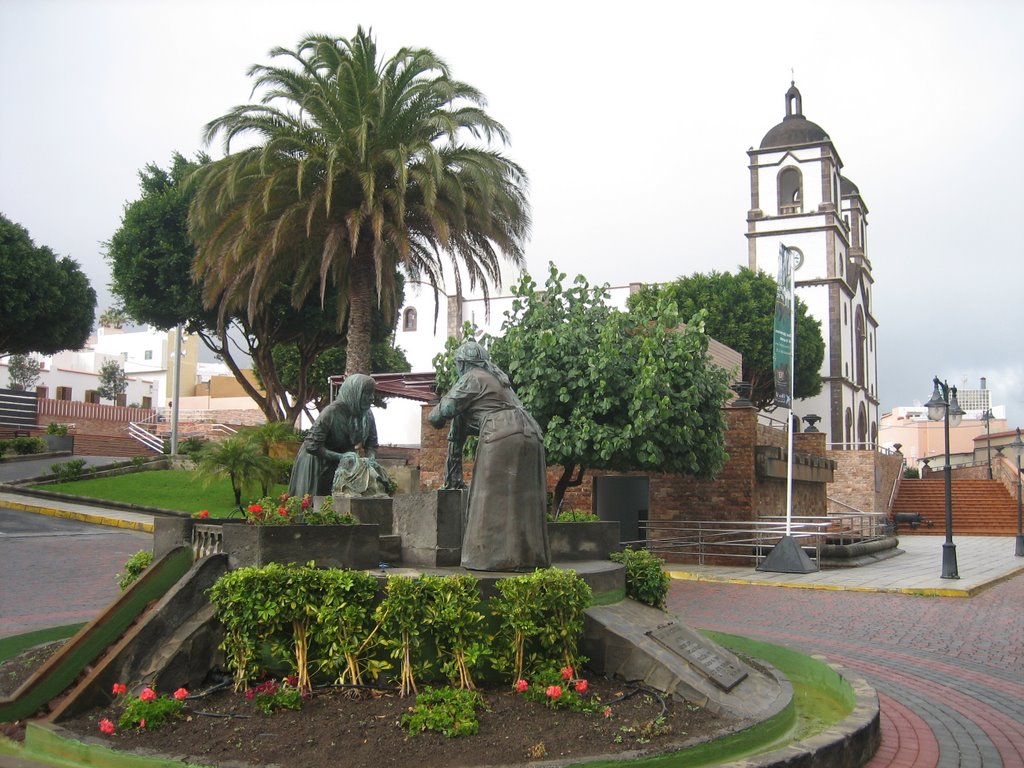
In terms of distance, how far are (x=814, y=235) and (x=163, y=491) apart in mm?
40677

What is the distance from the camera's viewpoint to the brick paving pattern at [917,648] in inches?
230

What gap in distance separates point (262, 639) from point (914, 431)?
297ft

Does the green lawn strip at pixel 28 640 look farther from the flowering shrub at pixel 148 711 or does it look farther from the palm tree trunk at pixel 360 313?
the palm tree trunk at pixel 360 313

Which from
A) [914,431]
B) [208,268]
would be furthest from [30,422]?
[914,431]

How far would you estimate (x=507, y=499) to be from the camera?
21.3ft

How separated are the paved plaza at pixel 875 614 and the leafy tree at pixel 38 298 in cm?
1247

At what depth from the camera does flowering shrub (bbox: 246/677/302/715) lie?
16.8 ft

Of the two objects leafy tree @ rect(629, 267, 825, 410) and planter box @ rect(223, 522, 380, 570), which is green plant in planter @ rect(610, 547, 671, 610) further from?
leafy tree @ rect(629, 267, 825, 410)

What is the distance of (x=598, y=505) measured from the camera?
2103 cm

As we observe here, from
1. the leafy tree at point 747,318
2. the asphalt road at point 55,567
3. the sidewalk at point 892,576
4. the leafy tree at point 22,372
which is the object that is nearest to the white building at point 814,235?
the leafy tree at point 747,318

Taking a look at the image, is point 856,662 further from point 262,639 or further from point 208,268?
point 208,268

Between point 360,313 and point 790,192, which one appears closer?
point 360,313

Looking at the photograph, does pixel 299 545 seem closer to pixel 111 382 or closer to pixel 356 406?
pixel 356 406

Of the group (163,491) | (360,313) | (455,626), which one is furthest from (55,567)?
(163,491)
